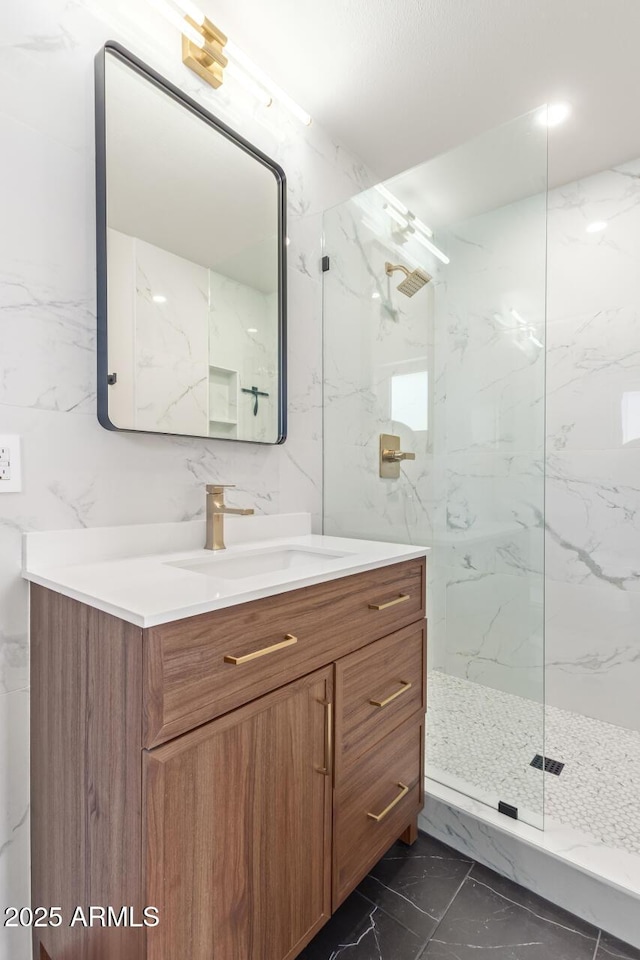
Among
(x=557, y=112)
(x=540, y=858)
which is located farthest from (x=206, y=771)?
(x=557, y=112)

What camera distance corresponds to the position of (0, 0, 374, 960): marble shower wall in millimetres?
1022

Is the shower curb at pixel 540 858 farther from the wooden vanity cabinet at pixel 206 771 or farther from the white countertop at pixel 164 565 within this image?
the white countertop at pixel 164 565

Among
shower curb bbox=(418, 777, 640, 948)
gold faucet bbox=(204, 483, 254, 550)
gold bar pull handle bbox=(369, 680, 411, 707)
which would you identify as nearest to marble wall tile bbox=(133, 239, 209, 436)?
gold faucet bbox=(204, 483, 254, 550)

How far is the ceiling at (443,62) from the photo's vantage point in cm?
139

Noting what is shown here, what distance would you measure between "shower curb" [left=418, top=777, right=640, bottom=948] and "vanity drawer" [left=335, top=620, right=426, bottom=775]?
34 cm

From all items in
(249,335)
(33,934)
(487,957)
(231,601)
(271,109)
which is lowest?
(487,957)

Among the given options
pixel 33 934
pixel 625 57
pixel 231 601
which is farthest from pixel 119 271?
pixel 625 57

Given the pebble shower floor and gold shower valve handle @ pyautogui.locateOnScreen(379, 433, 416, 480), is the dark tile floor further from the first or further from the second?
gold shower valve handle @ pyautogui.locateOnScreen(379, 433, 416, 480)

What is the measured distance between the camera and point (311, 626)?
103cm

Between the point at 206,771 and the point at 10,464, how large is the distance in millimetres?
721

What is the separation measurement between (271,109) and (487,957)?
2.50 m

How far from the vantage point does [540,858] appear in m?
1.31

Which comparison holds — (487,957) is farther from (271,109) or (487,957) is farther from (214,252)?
(271,109)

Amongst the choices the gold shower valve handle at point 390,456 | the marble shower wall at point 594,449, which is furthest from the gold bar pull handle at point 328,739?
the marble shower wall at point 594,449
